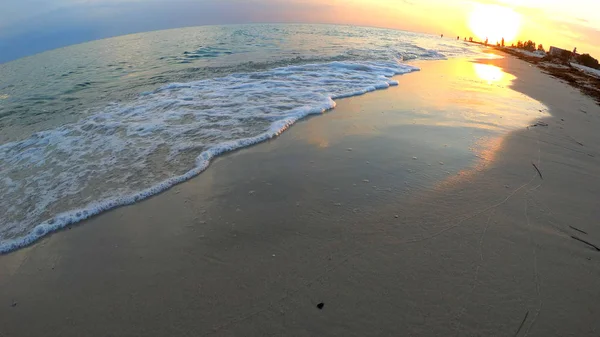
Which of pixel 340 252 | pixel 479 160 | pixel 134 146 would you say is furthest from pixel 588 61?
pixel 134 146

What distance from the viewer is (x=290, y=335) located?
7.20 feet

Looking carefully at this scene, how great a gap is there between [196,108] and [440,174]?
6433 millimetres

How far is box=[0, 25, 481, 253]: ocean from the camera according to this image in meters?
4.23

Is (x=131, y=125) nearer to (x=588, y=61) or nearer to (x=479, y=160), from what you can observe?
(x=479, y=160)

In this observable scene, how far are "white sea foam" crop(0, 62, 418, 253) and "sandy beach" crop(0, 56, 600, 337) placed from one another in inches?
16.9

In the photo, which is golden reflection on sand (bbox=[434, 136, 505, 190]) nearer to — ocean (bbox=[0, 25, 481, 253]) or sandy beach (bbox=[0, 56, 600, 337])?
sandy beach (bbox=[0, 56, 600, 337])

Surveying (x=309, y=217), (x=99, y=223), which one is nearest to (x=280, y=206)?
(x=309, y=217)

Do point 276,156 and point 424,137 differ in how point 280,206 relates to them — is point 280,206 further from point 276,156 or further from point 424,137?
point 424,137

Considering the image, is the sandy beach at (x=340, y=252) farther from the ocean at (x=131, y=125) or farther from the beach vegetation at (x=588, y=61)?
the beach vegetation at (x=588, y=61)

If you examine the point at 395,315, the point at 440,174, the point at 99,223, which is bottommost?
the point at 99,223

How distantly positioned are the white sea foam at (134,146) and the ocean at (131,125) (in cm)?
2

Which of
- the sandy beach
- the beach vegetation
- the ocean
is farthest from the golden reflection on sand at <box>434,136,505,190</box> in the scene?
the beach vegetation

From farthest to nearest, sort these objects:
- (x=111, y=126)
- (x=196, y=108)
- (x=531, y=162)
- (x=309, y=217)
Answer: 1. (x=196, y=108)
2. (x=111, y=126)
3. (x=531, y=162)
4. (x=309, y=217)

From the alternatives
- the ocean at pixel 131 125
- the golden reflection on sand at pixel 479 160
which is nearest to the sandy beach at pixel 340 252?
the golden reflection on sand at pixel 479 160
